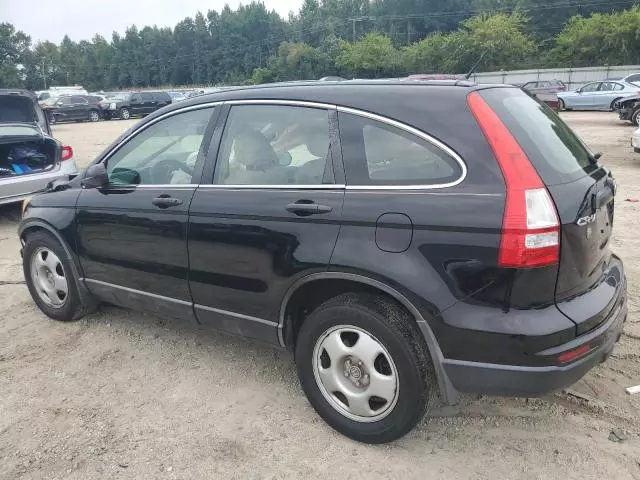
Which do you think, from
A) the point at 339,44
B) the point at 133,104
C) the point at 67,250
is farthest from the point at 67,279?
the point at 339,44

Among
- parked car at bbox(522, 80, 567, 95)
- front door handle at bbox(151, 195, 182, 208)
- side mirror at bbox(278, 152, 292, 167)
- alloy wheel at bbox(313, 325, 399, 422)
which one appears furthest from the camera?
parked car at bbox(522, 80, 567, 95)

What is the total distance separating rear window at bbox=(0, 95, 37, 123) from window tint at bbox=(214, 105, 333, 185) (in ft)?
24.0

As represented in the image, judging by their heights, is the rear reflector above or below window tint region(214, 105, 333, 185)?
below

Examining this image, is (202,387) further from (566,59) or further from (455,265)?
(566,59)

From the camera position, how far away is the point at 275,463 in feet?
8.94

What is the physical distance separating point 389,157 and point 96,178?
2130mm

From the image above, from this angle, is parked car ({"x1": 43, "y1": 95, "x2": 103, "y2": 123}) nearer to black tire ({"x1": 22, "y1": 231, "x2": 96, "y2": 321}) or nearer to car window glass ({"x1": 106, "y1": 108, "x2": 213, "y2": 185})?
black tire ({"x1": 22, "y1": 231, "x2": 96, "y2": 321})

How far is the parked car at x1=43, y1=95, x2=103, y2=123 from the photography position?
32.2m

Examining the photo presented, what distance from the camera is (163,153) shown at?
3805 mm

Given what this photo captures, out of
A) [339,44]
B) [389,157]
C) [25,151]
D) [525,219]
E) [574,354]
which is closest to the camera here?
[525,219]

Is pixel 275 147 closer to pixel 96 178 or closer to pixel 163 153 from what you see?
pixel 163 153

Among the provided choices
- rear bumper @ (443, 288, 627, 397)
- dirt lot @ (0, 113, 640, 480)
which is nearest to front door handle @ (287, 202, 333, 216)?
rear bumper @ (443, 288, 627, 397)

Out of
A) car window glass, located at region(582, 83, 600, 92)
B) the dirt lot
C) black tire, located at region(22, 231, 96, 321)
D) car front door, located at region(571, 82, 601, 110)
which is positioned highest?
black tire, located at region(22, 231, 96, 321)

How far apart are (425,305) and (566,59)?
2342 inches
